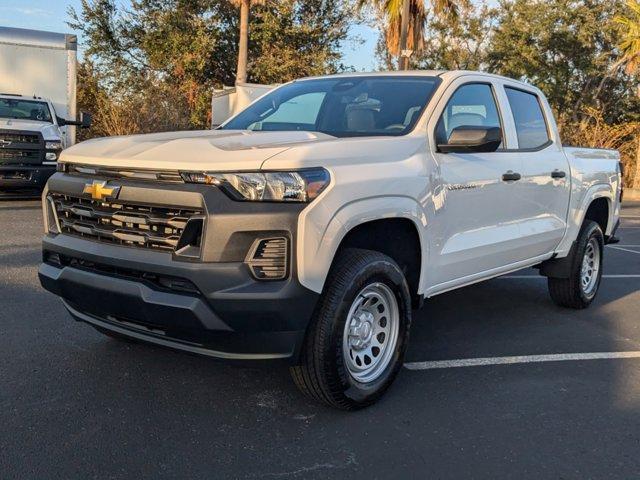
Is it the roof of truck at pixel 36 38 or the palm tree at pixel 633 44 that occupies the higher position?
the palm tree at pixel 633 44

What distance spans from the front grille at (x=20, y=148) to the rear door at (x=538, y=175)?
9756 millimetres

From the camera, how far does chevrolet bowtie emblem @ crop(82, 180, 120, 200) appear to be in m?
3.33

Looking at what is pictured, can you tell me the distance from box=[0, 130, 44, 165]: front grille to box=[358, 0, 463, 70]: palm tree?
458 inches

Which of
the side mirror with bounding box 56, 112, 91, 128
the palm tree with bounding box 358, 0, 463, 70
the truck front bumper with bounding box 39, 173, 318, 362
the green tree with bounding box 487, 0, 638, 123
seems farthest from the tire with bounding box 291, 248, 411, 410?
the green tree with bounding box 487, 0, 638, 123

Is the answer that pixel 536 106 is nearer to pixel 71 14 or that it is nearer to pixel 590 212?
pixel 590 212

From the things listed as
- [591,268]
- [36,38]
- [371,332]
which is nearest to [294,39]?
[36,38]

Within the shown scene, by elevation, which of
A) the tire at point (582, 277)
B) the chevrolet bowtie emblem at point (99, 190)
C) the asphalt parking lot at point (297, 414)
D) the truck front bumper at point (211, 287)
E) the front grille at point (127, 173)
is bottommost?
the asphalt parking lot at point (297, 414)

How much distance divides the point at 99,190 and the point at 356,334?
61.7 inches

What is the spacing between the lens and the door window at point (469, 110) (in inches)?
168

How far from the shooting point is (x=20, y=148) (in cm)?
1224

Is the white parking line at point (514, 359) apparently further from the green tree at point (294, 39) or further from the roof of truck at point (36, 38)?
the green tree at point (294, 39)

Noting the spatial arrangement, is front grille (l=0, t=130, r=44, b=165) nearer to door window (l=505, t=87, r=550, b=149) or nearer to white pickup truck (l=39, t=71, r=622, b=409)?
white pickup truck (l=39, t=71, r=622, b=409)

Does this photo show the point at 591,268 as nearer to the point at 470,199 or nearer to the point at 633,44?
the point at 470,199

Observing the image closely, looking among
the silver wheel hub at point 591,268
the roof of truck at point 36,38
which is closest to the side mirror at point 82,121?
the roof of truck at point 36,38
